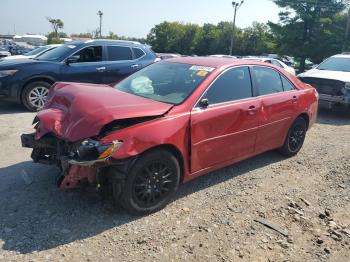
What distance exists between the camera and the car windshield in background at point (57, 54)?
28.0ft

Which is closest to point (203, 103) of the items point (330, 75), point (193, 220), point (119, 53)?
point (193, 220)

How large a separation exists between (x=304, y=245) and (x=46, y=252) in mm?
2403

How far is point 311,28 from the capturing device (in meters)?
31.4

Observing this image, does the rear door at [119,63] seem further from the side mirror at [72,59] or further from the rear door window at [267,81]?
the rear door window at [267,81]

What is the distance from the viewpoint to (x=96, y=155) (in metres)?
3.25

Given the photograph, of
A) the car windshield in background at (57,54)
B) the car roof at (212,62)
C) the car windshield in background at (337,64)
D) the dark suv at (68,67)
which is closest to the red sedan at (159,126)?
the car roof at (212,62)

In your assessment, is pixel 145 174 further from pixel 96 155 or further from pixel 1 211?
pixel 1 211

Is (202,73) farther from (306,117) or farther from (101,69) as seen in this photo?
(101,69)

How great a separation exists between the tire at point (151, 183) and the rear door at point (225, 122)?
0.35 m

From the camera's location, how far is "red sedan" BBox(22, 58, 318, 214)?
A: 3.37m

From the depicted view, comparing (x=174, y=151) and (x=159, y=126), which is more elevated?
(x=159, y=126)

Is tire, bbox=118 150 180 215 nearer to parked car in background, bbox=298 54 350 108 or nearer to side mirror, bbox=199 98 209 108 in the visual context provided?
side mirror, bbox=199 98 209 108

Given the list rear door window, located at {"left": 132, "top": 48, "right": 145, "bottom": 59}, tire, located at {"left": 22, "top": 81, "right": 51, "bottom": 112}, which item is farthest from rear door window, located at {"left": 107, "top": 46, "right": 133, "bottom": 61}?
tire, located at {"left": 22, "top": 81, "right": 51, "bottom": 112}

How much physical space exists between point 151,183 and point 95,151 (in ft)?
2.44
